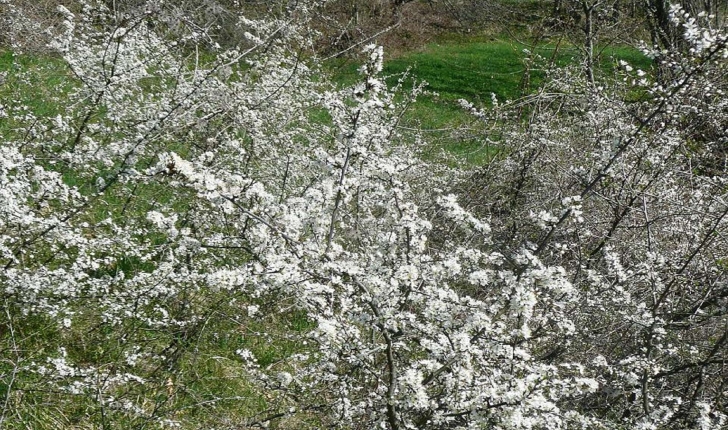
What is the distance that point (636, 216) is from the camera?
18.0 feet

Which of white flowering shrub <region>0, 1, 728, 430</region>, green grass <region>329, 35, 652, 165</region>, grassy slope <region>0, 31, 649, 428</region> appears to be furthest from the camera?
green grass <region>329, 35, 652, 165</region>

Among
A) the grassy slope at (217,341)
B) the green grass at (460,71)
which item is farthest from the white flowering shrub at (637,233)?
the green grass at (460,71)

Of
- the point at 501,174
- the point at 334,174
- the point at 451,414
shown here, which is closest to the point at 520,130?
the point at 501,174

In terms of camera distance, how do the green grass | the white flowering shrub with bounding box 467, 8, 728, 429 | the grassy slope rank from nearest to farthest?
1. the white flowering shrub with bounding box 467, 8, 728, 429
2. the grassy slope
3. the green grass

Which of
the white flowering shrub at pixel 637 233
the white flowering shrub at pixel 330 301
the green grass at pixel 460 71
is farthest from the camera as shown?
the green grass at pixel 460 71

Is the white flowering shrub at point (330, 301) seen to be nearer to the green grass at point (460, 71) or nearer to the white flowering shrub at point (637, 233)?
the white flowering shrub at point (637, 233)

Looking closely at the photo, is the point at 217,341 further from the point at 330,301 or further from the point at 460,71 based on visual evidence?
the point at 460,71

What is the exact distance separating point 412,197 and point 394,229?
2.86 meters

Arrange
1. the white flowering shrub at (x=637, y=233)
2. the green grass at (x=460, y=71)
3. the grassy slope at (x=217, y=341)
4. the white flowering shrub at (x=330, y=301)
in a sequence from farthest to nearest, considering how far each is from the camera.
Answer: the green grass at (x=460, y=71) < the grassy slope at (x=217, y=341) < the white flowering shrub at (x=637, y=233) < the white flowering shrub at (x=330, y=301)

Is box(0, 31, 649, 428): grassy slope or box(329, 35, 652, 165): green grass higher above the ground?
box(329, 35, 652, 165): green grass

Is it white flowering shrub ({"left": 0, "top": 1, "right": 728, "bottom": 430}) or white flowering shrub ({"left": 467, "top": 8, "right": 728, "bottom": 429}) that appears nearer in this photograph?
white flowering shrub ({"left": 0, "top": 1, "right": 728, "bottom": 430})

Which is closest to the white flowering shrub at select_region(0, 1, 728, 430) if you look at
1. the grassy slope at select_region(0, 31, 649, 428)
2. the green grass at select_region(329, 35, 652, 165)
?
the grassy slope at select_region(0, 31, 649, 428)

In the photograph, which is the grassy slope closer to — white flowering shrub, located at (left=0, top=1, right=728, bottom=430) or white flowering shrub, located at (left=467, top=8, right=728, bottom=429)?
white flowering shrub, located at (left=0, top=1, right=728, bottom=430)

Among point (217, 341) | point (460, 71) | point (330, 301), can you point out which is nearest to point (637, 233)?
point (330, 301)
